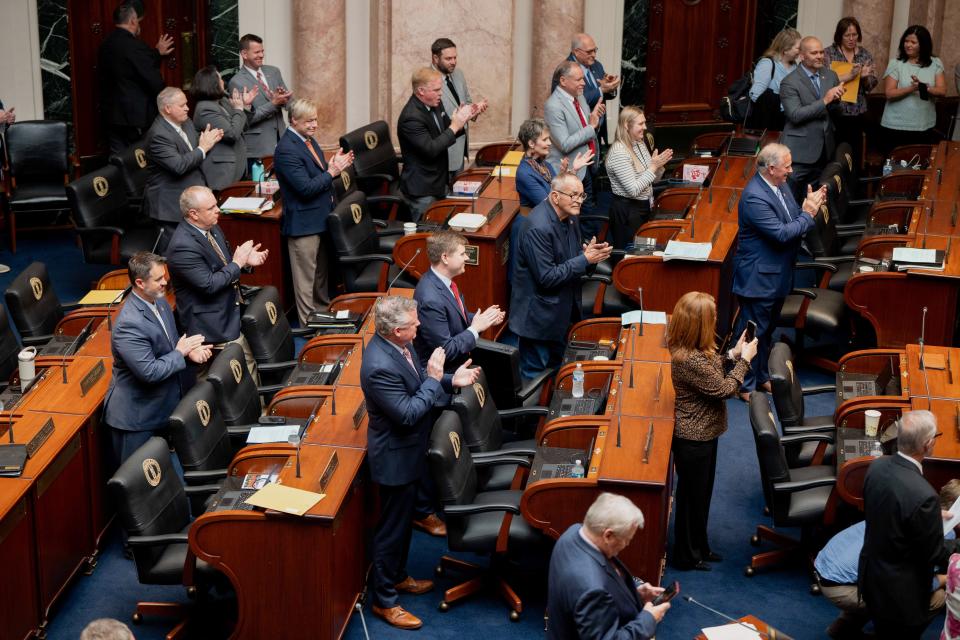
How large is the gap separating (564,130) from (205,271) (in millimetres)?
3373

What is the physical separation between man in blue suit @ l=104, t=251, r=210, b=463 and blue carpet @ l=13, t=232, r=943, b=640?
28.6 inches

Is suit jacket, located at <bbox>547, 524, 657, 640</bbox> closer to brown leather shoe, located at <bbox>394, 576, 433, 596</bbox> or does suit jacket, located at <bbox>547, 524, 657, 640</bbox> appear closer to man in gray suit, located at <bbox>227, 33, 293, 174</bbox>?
brown leather shoe, located at <bbox>394, 576, 433, 596</bbox>

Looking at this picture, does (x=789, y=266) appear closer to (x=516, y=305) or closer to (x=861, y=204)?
(x=516, y=305)

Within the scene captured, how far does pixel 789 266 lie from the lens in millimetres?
8492

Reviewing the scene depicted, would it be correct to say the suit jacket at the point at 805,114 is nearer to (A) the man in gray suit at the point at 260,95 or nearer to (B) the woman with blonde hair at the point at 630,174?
(B) the woman with blonde hair at the point at 630,174

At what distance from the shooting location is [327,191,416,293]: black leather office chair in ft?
30.7

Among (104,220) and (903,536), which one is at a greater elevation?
(104,220)

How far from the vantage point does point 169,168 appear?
9.21 meters

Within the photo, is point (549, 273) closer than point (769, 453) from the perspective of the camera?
No

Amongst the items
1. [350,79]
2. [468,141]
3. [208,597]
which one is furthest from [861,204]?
[208,597]

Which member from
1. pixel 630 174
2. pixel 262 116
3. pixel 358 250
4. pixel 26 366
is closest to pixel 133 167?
pixel 262 116

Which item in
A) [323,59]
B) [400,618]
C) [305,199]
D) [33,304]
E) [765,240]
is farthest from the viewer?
[323,59]

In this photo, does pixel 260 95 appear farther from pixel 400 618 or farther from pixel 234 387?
pixel 400 618

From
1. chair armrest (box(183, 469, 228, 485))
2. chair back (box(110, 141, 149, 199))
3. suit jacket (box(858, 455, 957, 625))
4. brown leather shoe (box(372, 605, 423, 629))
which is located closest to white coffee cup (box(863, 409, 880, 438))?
suit jacket (box(858, 455, 957, 625))
